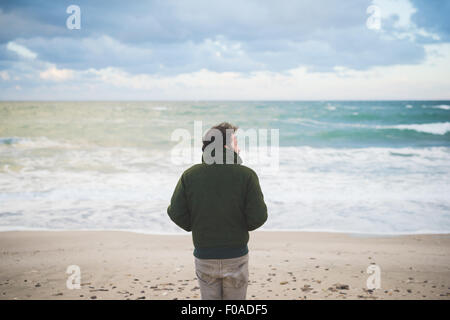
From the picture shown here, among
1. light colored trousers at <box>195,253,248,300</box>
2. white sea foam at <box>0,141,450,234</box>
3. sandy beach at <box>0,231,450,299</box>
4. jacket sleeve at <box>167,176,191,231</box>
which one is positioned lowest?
sandy beach at <box>0,231,450,299</box>

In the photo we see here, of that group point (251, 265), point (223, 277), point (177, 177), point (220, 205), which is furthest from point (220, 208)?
point (177, 177)

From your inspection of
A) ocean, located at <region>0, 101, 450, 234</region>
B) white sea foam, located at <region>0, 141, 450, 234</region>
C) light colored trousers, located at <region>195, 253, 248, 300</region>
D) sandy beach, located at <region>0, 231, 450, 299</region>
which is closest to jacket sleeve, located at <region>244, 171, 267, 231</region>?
light colored trousers, located at <region>195, 253, 248, 300</region>

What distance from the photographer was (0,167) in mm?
13414

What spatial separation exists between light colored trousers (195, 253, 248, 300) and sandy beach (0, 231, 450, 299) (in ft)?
5.22

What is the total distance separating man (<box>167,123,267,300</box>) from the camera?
228cm

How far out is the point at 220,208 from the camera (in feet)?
7.51

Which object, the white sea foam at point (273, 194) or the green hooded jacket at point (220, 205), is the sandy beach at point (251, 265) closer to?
the white sea foam at point (273, 194)

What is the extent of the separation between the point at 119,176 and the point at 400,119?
3328cm

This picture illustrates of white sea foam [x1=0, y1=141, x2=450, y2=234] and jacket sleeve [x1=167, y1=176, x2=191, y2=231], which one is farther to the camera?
white sea foam [x1=0, y1=141, x2=450, y2=234]

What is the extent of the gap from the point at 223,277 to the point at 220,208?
50 centimetres

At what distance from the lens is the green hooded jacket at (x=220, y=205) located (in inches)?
89.6

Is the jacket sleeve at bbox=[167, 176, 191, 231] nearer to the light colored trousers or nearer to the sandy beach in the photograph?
the light colored trousers

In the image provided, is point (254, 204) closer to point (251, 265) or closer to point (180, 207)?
point (180, 207)

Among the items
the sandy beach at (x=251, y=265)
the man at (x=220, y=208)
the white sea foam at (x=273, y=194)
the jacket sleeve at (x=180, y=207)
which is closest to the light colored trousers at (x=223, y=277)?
the man at (x=220, y=208)
